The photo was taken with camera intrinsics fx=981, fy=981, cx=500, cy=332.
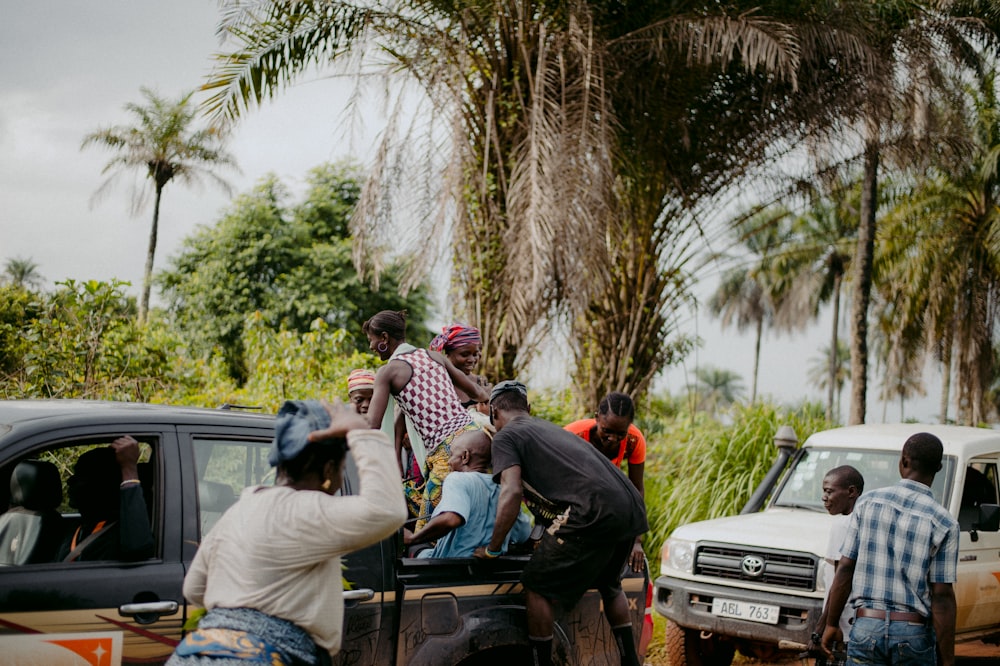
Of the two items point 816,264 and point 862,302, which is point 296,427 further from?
point 816,264

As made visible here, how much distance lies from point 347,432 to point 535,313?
23.1 ft

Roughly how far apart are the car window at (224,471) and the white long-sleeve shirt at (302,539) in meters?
0.95

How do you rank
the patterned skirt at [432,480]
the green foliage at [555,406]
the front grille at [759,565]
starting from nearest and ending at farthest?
the patterned skirt at [432,480]
the front grille at [759,565]
the green foliage at [555,406]

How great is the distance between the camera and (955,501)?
Result: 7.03 metres

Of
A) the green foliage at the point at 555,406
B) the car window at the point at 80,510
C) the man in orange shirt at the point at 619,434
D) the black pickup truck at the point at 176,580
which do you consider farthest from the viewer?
the green foliage at the point at 555,406

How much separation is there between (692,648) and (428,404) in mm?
3284

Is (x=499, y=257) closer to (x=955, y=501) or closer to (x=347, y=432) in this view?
(x=955, y=501)

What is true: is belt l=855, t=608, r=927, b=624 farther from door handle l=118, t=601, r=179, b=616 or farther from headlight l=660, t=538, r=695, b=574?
headlight l=660, t=538, r=695, b=574

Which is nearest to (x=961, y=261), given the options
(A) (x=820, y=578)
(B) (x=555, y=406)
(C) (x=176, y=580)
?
(B) (x=555, y=406)

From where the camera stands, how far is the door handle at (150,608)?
3.17m

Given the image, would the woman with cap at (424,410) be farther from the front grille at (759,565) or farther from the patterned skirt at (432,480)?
the front grille at (759,565)

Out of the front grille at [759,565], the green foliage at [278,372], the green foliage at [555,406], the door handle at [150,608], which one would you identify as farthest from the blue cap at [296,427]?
the green foliage at [555,406]

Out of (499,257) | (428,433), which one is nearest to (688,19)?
(499,257)

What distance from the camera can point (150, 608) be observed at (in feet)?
10.5
